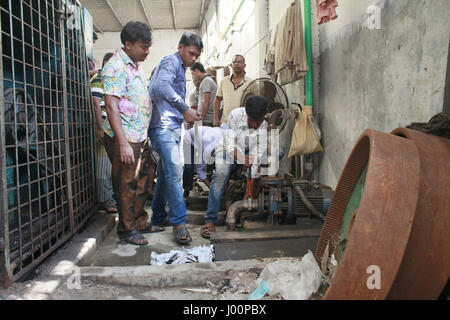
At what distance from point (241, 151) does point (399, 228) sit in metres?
2.54

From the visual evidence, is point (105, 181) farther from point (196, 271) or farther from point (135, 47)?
point (196, 271)

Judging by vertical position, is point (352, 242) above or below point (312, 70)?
below

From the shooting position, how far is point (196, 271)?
2.31 metres

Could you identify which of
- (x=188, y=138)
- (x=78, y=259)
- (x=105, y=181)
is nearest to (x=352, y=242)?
(x=78, y=259)

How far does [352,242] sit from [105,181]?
3.37m

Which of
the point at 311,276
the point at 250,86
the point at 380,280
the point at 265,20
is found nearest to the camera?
the point at 380,280

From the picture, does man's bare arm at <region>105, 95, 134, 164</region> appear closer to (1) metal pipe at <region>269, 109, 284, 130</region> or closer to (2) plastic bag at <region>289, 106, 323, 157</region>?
(1) metal pipe at <region>269, 109, 284, 130</region>

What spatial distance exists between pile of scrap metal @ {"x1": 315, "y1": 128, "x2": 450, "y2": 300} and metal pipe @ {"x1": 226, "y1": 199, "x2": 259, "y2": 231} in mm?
Answer: 2101

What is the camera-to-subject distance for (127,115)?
10.2ft

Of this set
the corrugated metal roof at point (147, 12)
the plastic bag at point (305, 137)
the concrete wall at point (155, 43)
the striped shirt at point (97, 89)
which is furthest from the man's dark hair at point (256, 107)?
the concrete wall at point (155, 43)

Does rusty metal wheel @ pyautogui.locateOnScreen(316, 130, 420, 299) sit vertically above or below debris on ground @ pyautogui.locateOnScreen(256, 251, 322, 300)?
above

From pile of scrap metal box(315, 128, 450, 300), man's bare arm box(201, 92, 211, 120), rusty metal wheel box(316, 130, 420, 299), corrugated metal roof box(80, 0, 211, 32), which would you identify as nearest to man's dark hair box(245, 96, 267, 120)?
pile of scrap metal box(315, 128, 450, 300)

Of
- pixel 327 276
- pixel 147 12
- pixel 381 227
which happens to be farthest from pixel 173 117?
pixel 147 12

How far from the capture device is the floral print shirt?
9.73 feet
